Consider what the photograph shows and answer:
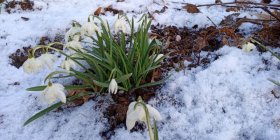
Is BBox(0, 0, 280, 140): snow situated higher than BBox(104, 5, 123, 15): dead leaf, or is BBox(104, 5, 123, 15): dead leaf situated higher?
BBox(104, 5, 123, 15): dead leaf

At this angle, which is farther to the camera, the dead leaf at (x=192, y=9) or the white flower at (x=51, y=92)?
the dead leaf at (x=192, y=9)

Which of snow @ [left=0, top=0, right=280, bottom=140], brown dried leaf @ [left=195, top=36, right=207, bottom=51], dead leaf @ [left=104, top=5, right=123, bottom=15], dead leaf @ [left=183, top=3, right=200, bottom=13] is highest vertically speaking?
dead leaf @ [left=104, top=5, right=123, bottom=15]

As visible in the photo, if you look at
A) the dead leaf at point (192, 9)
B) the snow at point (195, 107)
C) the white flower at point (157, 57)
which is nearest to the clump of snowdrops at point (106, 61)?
the white flower at point (157, 57)

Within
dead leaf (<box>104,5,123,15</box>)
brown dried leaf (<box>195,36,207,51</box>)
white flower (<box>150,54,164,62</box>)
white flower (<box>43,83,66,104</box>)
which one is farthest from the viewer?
dead leaf (<box>104,5,123,15</box>)

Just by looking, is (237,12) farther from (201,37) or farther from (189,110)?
(189,110)

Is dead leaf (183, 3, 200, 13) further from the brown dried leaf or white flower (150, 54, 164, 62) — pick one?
white flower (150, 54, 164, 62)

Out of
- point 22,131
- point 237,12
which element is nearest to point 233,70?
point 237,12

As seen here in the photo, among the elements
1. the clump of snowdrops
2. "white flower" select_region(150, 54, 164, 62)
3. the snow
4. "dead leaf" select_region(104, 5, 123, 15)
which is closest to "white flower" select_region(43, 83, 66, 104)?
the clump of snowdrops

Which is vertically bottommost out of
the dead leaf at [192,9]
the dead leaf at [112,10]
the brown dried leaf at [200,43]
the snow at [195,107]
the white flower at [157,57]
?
the snow at [195,107]

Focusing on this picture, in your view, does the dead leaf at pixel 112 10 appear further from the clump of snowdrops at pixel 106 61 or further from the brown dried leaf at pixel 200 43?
the clump of snowdrops at pixel 106 61

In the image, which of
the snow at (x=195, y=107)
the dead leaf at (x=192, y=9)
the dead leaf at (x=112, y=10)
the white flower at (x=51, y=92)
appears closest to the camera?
the white flower at (x=51, y=92)

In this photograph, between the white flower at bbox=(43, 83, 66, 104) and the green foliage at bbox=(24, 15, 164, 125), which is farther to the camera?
the green foliage at bbox=(24, 15, 164, 125)
